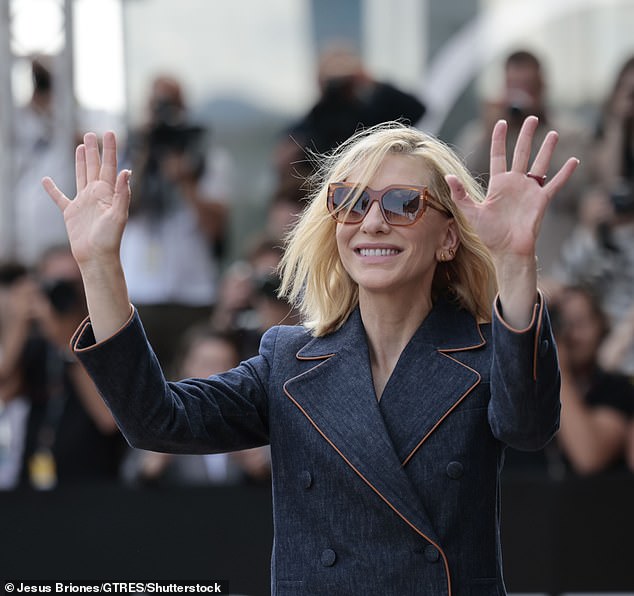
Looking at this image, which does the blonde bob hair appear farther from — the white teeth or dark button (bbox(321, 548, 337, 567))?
dark button (bbox(321, 548, 337, 567))

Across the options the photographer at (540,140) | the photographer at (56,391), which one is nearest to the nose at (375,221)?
the photographer at (56,391)

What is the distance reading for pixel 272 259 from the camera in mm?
5680

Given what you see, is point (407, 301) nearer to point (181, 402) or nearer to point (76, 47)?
point (181, 402)

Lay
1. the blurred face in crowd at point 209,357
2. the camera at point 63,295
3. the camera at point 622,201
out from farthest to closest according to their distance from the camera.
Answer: the camera at point 622,201 → the camera at point 63,295 → the blurred face in crowd at point 209,357

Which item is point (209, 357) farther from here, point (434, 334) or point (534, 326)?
point (534, 326)

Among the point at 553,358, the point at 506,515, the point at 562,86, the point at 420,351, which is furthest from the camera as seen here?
the point at 562,86

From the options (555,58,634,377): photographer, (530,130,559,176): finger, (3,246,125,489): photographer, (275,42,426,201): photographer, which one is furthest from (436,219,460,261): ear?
(275,42,426,201): photographer

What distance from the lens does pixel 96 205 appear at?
241cm

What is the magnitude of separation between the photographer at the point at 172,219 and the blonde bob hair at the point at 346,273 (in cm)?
365

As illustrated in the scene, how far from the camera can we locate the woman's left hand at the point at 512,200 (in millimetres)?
2289

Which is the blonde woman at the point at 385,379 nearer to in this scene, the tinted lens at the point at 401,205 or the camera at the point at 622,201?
the tinted lens at the point at 401,205

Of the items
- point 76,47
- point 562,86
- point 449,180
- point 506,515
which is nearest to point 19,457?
point 506,515

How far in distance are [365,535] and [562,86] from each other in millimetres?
6048

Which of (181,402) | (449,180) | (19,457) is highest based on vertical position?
(449,180)
